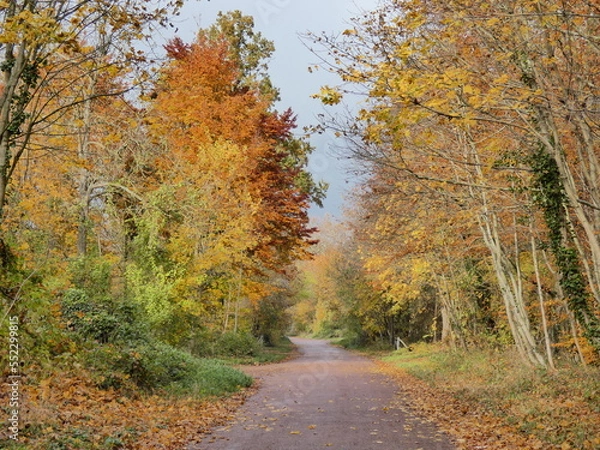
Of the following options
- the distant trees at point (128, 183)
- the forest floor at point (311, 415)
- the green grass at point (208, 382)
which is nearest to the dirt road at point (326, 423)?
the forest floor at point (311, 415)

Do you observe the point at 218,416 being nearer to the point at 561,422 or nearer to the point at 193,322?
the point at 561,422

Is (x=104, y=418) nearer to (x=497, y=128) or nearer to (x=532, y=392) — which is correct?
(x=532, y=392)

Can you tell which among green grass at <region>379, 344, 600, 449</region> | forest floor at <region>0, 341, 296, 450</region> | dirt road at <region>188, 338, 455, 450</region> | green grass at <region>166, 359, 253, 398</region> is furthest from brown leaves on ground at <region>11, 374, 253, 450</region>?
green grass at <region>379, 344, 600, 449</region>

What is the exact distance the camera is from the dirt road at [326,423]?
25.3 feet

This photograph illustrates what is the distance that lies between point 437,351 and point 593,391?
1452cm

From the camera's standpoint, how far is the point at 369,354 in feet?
116

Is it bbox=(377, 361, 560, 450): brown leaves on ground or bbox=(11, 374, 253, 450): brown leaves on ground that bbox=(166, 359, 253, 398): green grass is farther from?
bbox=(377, 361, 560, 450): brown leaves on ground

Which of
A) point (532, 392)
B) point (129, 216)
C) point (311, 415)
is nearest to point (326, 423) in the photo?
point (311, 415)

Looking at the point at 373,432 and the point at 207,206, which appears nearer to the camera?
the point at 373,432

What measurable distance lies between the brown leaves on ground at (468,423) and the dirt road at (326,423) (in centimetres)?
29

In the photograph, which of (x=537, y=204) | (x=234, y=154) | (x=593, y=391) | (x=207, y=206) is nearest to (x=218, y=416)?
(x=593, y=391)

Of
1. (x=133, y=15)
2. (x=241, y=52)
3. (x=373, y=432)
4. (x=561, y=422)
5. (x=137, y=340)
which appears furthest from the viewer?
(x=241, y=52)

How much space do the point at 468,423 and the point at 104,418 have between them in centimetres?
600

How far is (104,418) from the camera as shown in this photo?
8164 millimetres
